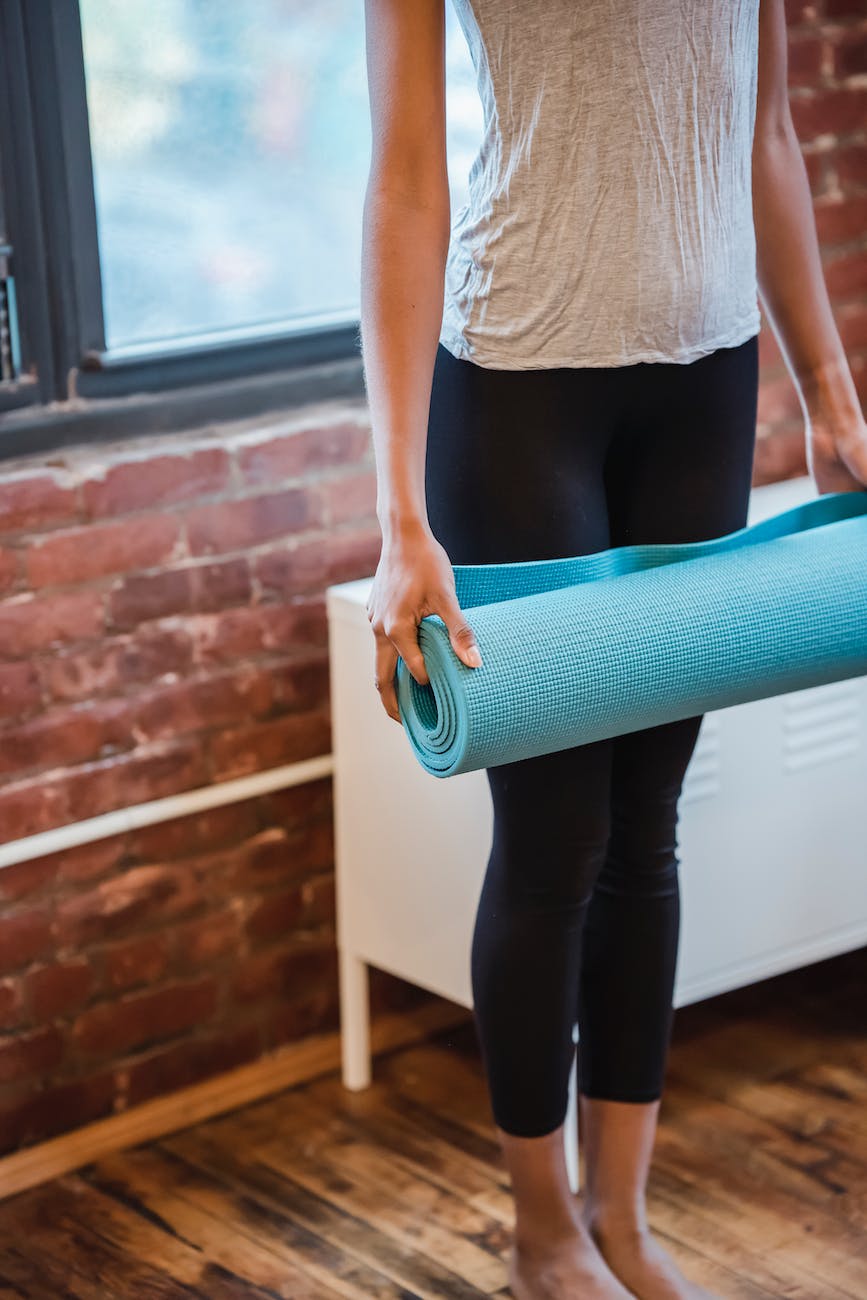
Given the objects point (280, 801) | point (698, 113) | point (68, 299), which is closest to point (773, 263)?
point (698, 113)

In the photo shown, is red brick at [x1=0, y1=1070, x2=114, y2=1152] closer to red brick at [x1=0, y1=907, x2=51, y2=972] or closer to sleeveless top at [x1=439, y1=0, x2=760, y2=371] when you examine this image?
red brick at [x1=0, y1=907, x2=51, y2=972]

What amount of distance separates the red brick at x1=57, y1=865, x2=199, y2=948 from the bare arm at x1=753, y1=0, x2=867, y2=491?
93cm

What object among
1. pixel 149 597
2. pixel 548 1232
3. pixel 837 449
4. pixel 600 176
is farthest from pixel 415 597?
pixel 149 597

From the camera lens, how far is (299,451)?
2031mm

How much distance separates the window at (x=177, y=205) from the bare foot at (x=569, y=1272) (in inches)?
39.2

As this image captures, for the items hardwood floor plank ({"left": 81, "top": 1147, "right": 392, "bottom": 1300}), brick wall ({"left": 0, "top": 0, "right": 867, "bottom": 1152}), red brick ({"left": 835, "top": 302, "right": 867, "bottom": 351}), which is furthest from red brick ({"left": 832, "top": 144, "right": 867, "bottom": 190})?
hardwood floor plank ({"left": 81, "top": 1147, "right": 392, "bottom": 1300})

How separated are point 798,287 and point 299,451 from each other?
2.29ft

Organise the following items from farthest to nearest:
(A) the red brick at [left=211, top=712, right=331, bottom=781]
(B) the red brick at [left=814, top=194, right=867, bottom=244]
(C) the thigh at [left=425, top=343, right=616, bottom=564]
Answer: (B) the red brick at [left=814, top=194, right=867, bottom=244], (A) the red brick at [left=211, top=712, right=331, bottom=781], (C) the thigh at [left=425, top=343, right=616, bottom=564]

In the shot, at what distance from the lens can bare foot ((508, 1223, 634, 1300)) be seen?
1.52 metres

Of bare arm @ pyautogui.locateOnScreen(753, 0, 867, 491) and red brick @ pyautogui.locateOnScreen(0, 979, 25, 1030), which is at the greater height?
bare arm @ pyautogui.locateOnScreen(753, 0, 867, 491)

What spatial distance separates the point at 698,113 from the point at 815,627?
423 millimetres

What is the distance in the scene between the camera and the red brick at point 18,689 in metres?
1.85

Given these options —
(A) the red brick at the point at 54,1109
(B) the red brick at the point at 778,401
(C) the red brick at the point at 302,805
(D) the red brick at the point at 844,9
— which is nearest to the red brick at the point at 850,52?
(D) the red brick at the point at 844,9

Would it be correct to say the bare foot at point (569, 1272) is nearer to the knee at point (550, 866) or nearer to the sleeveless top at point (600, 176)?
the knee at point (550, 866)
